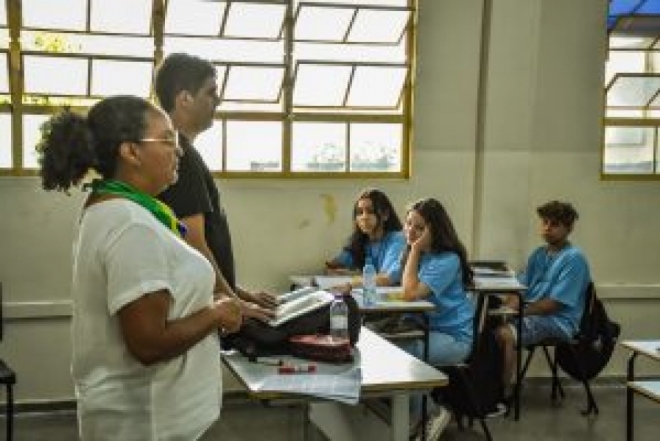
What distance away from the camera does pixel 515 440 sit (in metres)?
4.23

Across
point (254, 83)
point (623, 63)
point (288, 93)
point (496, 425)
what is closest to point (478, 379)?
point (496, 425)

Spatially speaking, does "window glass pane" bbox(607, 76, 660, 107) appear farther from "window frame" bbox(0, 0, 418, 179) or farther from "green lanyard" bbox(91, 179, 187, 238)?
"green lanyard" bbox(91, 179, 187, 238)

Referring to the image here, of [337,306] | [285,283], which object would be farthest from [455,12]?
[337,306]

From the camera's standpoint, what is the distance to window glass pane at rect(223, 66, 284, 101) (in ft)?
15.5

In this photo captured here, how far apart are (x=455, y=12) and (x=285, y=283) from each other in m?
1.85

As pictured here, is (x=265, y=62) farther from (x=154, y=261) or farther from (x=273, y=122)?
(x=154, y=261)

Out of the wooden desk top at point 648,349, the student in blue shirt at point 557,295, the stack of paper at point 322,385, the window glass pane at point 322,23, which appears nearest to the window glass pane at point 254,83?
the window glass pane at point 322,23

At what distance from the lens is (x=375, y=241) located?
475 centimetres

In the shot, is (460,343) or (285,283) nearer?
(460,343)

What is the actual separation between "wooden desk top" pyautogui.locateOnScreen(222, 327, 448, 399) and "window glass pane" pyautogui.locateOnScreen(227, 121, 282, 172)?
218cm

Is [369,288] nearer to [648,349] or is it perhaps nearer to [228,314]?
[648,349]

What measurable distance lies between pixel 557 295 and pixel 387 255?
0.95m

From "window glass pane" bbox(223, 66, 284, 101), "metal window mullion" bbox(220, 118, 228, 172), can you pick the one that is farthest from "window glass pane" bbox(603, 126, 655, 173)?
"metal window mullion" bbox(220, 118, 228, 172)

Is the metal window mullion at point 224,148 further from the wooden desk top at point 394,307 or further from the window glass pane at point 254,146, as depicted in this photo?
the wooden desk top at point 394,307
